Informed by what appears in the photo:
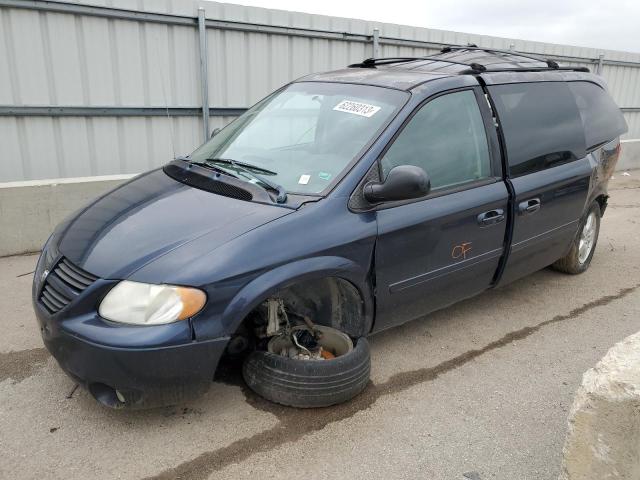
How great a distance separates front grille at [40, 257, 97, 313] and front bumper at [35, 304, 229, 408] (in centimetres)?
9

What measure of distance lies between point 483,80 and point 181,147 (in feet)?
13.9

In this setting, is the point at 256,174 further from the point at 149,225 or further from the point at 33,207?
the point at 33,207

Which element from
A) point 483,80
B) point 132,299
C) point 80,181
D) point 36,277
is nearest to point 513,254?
point 483,80

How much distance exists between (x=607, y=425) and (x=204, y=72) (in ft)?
19.7

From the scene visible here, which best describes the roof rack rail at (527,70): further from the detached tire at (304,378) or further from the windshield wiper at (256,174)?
the detached tire at (304,378)

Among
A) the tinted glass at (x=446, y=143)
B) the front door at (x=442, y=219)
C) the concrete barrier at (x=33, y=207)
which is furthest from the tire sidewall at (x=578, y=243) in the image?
the concrete barrier at (x=33, y=207)

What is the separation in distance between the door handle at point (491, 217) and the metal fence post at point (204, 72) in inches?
173

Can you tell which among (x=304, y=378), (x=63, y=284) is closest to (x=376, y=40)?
(x=304, y=378)

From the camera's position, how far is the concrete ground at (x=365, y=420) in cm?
255

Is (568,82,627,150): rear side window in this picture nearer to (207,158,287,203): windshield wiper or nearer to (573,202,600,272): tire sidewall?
(573,202,600,272): tire sidewall

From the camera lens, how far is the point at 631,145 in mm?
11562

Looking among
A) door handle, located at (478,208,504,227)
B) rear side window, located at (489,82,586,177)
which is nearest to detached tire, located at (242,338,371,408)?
door handle, located at (478,208,504,227)

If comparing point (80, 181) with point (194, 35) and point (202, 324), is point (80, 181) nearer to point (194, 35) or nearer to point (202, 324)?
point (194, 35)

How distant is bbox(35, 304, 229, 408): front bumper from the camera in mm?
2477
